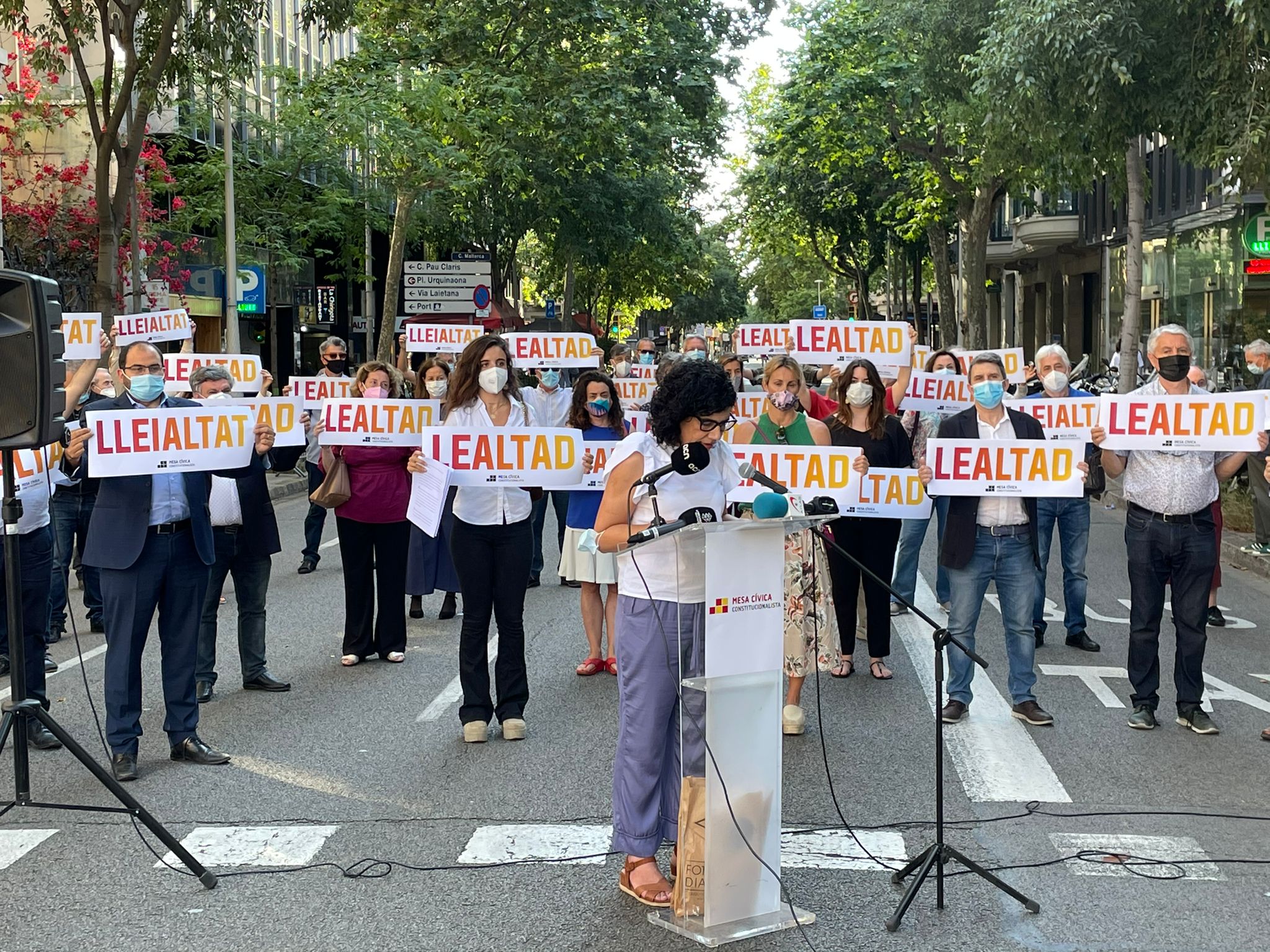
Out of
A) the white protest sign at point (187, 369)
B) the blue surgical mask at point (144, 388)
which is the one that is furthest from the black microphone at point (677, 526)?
the white protest sign at point (187, 369)

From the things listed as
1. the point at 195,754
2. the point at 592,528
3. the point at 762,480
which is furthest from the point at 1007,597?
the point at 195,754

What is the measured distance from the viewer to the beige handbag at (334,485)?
956 centimetres

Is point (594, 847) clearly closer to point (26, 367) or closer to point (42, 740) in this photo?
point (26, 367)

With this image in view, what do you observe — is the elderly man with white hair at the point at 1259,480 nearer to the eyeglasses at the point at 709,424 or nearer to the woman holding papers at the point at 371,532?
the woman holding papers at the point at 371,532

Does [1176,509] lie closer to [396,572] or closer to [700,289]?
[396,572]

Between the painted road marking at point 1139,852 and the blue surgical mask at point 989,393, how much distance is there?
9.49 ft

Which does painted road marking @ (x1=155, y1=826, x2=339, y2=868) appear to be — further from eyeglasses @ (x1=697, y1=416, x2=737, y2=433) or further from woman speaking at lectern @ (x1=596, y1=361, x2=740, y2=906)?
eyeglasses @ (x1=697, y1=416, x2=737, y2=433)

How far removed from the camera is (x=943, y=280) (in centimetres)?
3828

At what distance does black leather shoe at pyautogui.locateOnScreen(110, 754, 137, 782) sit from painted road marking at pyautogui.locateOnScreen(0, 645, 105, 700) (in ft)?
6.97

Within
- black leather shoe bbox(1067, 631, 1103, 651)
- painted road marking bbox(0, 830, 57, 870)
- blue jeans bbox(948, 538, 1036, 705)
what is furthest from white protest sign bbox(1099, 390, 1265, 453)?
painted road marking bbox(0, 830, 57, 870)

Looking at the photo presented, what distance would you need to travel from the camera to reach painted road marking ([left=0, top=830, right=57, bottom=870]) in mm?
5969

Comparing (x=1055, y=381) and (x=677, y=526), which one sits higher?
(x=1055, y=381)

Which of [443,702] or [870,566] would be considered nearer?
[443,702]

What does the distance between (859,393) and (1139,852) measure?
13.4 feet
